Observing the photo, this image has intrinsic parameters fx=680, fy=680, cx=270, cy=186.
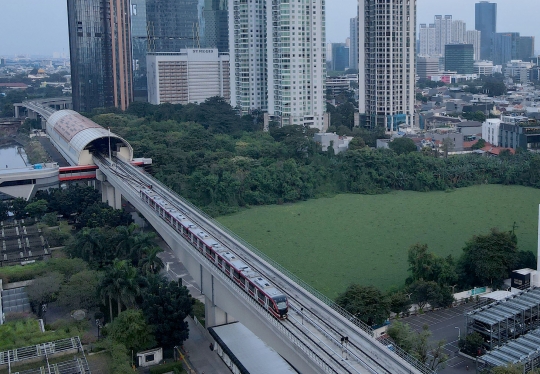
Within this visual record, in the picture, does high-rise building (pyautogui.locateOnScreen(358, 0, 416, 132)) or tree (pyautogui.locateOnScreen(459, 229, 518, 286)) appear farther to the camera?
high-rise building (pyautogui.locateOnScreen(358, 0, 416, 132))

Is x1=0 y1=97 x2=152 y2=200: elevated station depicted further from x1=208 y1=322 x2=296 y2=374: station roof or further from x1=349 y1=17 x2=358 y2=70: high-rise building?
x1=349 y1=17 x2=358 y2=70: high-rise building

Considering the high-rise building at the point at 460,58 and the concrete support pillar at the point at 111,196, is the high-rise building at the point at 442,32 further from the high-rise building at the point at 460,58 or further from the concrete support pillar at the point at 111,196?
the concrete support pillar at the point at 111,196

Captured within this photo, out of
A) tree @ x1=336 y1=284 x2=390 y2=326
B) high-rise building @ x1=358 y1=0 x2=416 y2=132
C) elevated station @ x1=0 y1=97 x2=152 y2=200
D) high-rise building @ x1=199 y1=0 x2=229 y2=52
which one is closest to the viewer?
tree @ x1=336 y1=284 x2=390 y2=326

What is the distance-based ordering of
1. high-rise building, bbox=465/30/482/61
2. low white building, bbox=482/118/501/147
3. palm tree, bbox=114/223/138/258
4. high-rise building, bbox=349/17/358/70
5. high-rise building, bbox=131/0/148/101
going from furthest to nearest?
high-rise building, bbox=465/30/482/61 → high-rise building, bbox=349/17/358/70 → high-rise building, bbox=131/0/148/101 → low white building, bbox=482/118/501/147 → palm tree, bbox=114/223/138/258

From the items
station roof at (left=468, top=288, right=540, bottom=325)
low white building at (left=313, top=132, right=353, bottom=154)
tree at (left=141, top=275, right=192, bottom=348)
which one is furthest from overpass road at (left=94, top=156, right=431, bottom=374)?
low white building at (left=313, top=132, right=353, bottom=154)

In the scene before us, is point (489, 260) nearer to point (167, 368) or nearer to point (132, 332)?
point (167, 368)

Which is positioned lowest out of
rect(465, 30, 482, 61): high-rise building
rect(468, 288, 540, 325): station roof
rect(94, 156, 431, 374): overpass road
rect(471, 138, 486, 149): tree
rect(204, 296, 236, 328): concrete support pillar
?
rect(204, 296, 236, 328): concrete support pillar
